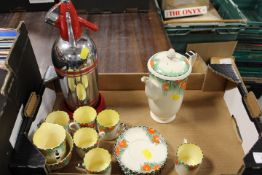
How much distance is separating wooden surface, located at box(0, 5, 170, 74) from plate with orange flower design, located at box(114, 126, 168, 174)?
26cm

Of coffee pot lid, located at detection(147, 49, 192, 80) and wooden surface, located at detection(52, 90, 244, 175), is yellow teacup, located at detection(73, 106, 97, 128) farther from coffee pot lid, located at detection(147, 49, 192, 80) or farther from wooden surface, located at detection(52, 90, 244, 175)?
coffee pot lid, located at detection(147, 49, 192, 80)

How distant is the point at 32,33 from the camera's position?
44.1 inches

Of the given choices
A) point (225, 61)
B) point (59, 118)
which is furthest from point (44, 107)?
point (225, 61)

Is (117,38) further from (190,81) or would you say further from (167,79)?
(167,79)

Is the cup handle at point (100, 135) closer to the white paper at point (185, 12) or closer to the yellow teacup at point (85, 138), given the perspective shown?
the yellow teacup at point (85, 138)

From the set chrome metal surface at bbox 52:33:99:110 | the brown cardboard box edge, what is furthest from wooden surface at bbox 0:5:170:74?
chrome metal surface at bbox 52:33:99:110

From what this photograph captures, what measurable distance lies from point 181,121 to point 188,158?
14 cm

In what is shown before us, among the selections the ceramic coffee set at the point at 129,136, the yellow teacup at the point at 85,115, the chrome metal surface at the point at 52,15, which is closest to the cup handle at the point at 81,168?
the ceramic coffee set at the point at 129,136

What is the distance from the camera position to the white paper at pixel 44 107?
0.68 metres

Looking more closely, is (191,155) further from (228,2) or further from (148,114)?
(228,2)

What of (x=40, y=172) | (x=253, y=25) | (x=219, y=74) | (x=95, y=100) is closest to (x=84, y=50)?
(x=95, y=100)

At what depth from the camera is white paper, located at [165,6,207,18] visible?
1.28 m

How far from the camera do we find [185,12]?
1.28m

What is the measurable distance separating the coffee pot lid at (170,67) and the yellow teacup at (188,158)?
17cm
